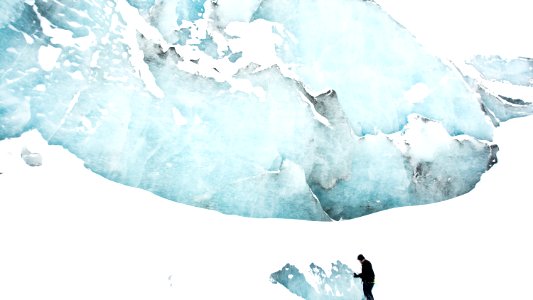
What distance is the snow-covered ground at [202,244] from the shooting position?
6.25 metres

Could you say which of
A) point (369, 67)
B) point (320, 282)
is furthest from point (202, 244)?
point (369, 67)

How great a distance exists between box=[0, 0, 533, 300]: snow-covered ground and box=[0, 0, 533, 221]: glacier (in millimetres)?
552

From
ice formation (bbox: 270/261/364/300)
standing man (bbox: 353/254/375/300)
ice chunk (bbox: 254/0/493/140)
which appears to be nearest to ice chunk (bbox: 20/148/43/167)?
ice formation (bbox: 270/261/364/300)

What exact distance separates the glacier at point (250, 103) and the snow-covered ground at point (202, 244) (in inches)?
21.8

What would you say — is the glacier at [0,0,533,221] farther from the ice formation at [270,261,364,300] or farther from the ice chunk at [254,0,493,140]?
the ice formation at [270,261,364,300]

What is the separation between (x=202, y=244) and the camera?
7637 mm

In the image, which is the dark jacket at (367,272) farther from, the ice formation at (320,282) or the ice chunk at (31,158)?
the ice chunk at (31,158)

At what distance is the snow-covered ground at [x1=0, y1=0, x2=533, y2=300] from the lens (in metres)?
6.25

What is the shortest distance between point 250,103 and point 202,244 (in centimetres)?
382

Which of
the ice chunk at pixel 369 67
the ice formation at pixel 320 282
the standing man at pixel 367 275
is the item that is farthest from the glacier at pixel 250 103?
the standing man at pixel 367 275

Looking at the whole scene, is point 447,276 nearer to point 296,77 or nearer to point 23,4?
point 296,77

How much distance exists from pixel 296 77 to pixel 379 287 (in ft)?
18.3

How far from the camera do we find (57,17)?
29.7 ft

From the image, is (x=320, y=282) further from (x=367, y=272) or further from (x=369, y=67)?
(x=369, y=67)
